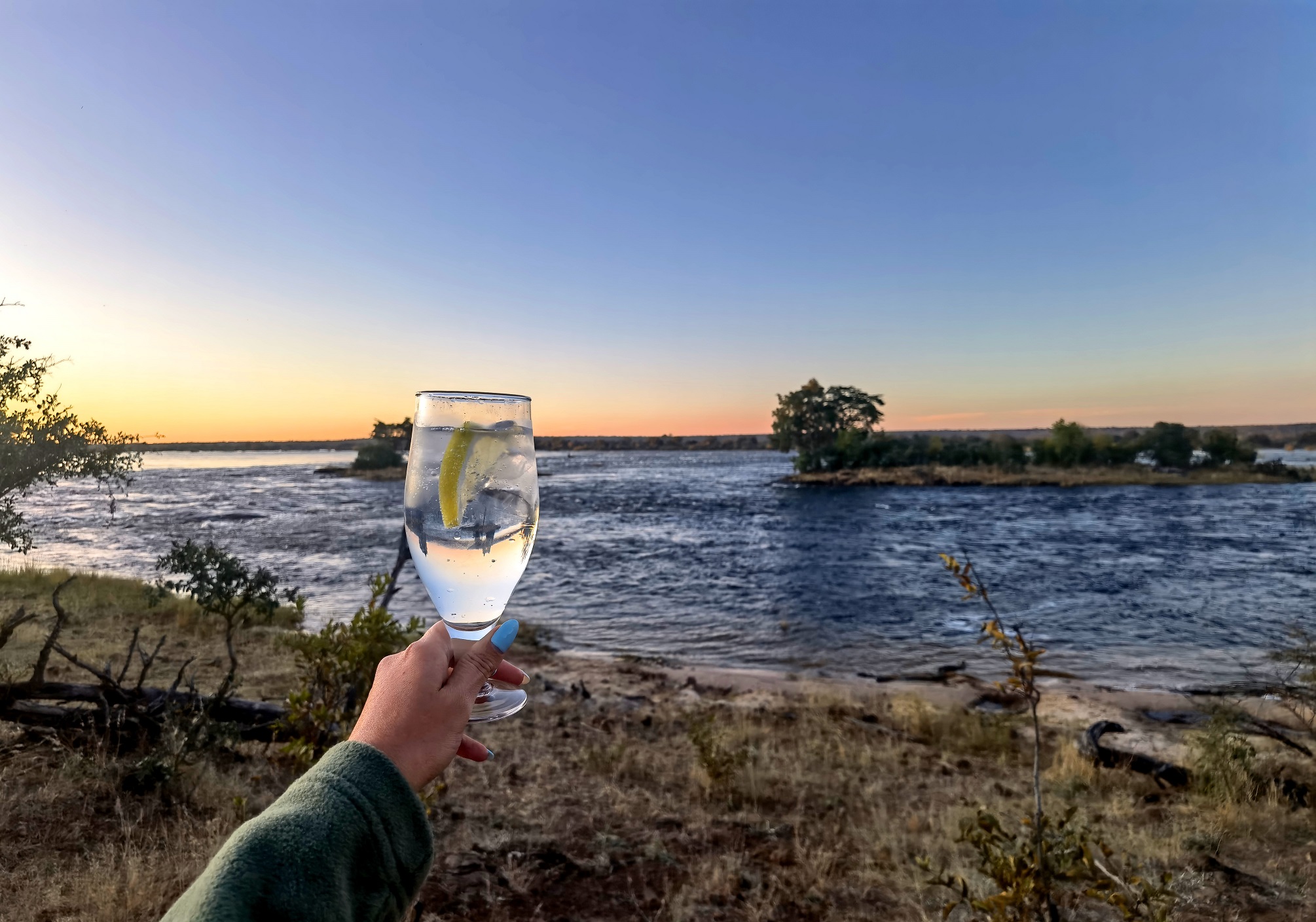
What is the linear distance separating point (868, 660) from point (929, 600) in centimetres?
633

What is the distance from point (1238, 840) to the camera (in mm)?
5160

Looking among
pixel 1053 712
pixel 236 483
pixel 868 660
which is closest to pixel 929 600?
pixel 868 660

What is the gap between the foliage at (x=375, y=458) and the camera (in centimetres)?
7206

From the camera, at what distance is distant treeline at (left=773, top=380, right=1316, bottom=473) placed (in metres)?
64.8

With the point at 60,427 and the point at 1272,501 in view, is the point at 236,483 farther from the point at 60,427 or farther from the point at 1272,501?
the point at 1272,501

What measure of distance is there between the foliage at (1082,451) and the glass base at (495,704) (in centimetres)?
7394

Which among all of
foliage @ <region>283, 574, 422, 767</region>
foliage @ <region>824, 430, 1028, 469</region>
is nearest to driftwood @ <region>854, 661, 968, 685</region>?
foliage @ <region>283, 574, 422, 767</region>

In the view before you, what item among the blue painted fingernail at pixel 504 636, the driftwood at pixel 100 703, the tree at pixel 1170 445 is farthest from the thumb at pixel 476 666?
the tree at pixel 1170 445

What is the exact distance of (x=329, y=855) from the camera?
658 millimetres

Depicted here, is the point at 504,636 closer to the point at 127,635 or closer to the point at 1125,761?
the point at 1125,761

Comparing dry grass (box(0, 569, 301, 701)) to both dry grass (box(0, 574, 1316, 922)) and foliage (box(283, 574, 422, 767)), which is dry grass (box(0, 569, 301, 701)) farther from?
foliage (box(283, 574, 422, 767))

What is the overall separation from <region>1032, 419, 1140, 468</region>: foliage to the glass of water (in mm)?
73965

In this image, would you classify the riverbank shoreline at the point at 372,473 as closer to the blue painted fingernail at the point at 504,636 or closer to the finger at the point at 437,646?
the blue painted fingernail at the point at 504,636

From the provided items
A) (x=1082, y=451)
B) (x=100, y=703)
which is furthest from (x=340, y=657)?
(x=1082, y=451)
